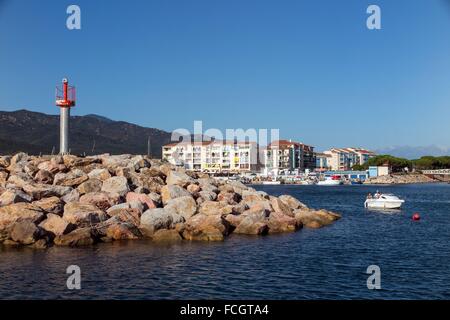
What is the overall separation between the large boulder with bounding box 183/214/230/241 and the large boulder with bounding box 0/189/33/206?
10163mm

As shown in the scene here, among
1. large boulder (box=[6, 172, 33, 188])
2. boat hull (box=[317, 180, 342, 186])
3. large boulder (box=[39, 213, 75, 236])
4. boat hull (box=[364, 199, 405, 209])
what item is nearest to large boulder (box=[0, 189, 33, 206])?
large boulder (box=[6, 172, 33, 188])

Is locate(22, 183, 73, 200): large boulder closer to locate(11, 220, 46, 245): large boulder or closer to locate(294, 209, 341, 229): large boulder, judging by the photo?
locate(11, 220, 46, 245): large boulder

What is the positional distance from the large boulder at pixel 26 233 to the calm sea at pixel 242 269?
1240mm

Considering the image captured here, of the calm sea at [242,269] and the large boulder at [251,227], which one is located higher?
the large boulder at [251,227]

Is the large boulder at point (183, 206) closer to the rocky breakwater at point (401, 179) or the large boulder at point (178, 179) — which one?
the large boulder at point (178, 179)

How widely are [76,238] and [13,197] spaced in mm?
6172

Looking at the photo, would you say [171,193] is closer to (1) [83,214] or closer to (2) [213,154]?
(1) [83,214]

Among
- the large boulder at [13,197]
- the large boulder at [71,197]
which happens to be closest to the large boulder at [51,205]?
the large boulder at [13,197]

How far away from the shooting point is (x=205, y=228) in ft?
99.1

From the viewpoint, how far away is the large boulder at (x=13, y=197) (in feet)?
99.6

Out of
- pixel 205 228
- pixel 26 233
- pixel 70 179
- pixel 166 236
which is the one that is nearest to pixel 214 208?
pixel 205 228

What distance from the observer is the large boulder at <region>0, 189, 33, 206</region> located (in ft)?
99.6
